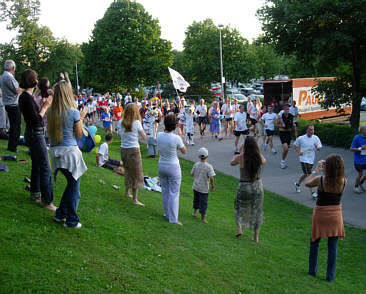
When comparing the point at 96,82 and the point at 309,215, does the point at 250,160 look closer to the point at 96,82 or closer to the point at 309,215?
the point at 309,215

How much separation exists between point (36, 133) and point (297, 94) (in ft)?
79.6

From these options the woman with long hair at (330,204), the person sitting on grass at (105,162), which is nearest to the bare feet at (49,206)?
the woman with long hair at (330,204)

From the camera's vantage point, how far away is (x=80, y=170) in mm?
5375

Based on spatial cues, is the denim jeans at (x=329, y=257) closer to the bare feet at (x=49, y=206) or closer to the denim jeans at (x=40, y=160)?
the bare feet at (x=49, y=206)

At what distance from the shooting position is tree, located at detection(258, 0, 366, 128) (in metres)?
16.4

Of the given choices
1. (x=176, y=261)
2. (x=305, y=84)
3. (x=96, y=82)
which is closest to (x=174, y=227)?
(x=176, y=261)

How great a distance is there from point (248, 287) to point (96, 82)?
136ft

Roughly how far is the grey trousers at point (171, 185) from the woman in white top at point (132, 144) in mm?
719

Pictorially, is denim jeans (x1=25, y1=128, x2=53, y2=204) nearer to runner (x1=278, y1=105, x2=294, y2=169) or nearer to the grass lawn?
the grass lawn

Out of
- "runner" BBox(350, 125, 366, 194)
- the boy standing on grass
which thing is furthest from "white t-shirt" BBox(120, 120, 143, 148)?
"runner" BBox(350, 125, 366, 194)

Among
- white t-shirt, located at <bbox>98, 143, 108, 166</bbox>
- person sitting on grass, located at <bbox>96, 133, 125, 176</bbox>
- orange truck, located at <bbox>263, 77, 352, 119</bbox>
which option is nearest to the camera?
person sitting on grass, located at <bbox>96, 133, 125, 176</bbox>

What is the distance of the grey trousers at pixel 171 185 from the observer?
6852 millimetres

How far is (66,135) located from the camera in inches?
209

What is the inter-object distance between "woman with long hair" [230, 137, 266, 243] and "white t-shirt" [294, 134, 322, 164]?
15.6 ft
